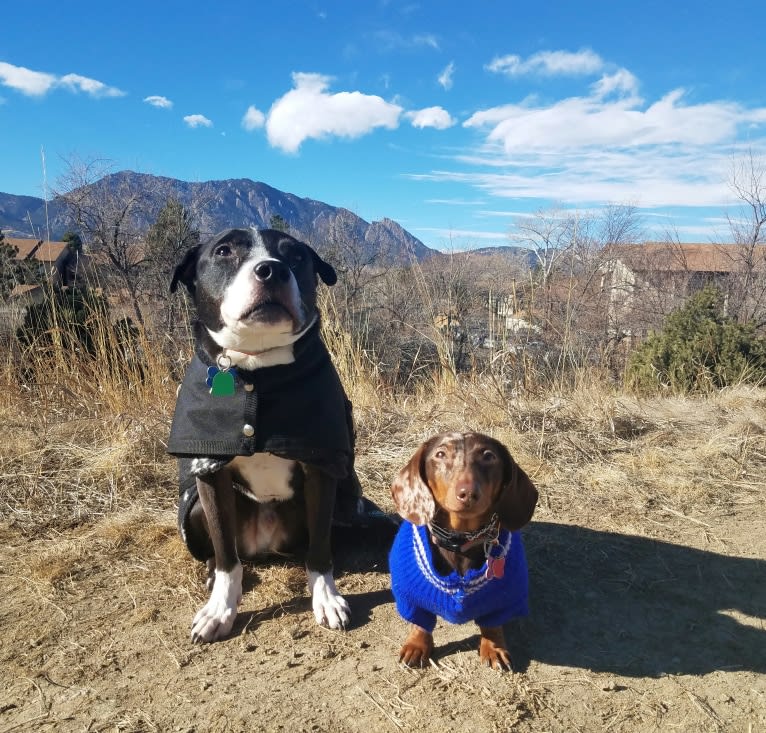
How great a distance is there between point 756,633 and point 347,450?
1.55 meters

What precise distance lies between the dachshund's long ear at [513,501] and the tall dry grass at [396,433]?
52.0 inches

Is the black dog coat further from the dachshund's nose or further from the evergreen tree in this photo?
the evergreen tree

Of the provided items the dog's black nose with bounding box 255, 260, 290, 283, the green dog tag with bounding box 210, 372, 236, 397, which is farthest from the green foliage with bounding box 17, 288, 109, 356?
the dog's black nose with bounding box 255, 260, 290, 283

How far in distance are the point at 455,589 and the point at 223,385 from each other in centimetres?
100

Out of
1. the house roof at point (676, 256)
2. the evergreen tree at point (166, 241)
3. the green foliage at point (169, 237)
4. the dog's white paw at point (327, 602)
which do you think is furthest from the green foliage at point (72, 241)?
Result: the house roof at point (676, 256)

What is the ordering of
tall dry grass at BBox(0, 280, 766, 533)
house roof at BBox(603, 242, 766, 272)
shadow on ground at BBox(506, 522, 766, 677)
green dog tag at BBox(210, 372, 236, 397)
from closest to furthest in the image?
shadow on ground at BBox(506, 522, 766, 677), green dog tag at BBox(210, 372, 236, 397), tall dry grass at BBox(0, 280, 766, 533), house roof at BBox(603, 242, 766, 272)

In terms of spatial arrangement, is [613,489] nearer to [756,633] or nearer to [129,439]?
[756,633]

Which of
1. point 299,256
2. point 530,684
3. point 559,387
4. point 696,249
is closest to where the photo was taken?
point 530,684

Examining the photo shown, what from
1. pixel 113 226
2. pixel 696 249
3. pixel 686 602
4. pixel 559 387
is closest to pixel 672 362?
pixel 559 387

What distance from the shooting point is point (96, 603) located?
225 cm

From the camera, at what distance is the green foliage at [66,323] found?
424 centimetres

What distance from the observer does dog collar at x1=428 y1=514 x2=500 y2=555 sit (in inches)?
69.6

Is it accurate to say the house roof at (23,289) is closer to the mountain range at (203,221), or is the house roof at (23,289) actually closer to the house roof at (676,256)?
the mountain range at (203,221)

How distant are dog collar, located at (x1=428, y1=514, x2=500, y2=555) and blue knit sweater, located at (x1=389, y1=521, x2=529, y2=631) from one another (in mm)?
48
